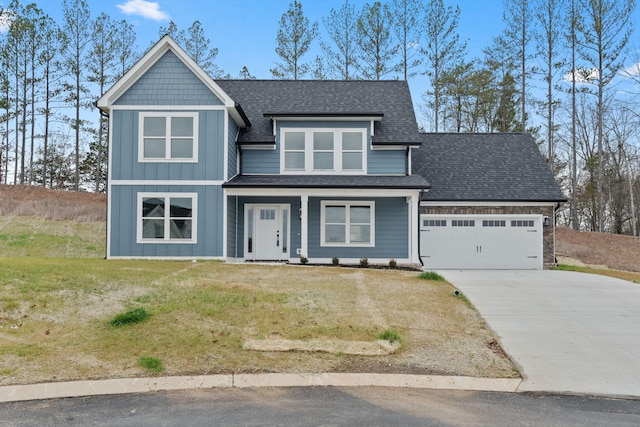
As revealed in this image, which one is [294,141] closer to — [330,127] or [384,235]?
[330,127]

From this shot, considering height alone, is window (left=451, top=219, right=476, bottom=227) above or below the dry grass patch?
above

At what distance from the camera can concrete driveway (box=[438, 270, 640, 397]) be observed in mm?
6514

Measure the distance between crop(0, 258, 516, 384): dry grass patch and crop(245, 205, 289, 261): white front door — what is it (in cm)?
646

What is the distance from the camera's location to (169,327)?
7.63 meters

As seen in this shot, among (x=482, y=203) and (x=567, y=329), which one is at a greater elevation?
(x=482, y=203)

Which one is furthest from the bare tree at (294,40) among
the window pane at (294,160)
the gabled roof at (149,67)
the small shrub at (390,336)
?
the small shrub at (390,336)

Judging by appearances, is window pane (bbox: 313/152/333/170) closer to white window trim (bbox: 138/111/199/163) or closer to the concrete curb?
white window trim (bbox: 138/111/199/163)

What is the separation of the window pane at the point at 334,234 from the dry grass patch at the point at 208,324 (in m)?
6.52

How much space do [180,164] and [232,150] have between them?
187cm

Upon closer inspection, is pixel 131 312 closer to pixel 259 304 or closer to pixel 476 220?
pixel 259 304

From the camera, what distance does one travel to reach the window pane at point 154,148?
16.9 metres

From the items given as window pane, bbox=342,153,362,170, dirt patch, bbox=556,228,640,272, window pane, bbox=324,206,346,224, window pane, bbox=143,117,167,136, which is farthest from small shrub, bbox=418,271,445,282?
dirt patch, bbox=556,228,640,272

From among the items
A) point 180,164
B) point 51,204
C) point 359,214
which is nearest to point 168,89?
point 180,164

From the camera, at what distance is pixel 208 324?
785cm
